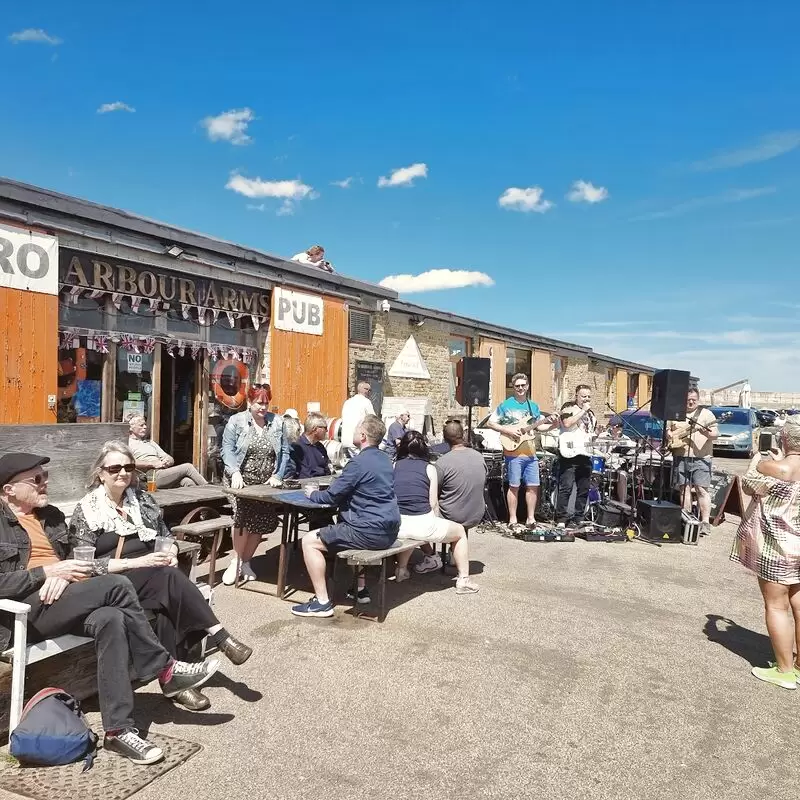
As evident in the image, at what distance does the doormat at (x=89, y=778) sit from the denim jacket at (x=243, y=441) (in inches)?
119

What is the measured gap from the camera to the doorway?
8867mm

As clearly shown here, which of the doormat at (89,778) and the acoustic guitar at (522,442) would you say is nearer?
the doormat at (89,778)

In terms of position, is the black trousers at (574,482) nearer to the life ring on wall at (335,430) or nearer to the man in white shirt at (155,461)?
the life ring on wall at (335,430)

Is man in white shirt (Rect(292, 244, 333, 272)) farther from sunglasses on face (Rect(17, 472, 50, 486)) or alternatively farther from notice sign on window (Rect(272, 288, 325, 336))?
sunglasses on face (Rect(17, 472, 50, 486))

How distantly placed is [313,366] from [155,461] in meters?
4.90

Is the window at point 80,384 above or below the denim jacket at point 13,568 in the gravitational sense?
above

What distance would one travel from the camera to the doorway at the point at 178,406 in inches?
349

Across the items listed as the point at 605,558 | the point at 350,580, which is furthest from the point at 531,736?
the point at 605,558

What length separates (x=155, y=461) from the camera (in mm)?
5645

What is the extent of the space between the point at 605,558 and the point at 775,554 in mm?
3245

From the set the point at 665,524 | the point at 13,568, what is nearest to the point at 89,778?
the point at 13,568

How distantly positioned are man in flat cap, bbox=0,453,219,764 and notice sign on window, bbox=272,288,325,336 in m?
6.74

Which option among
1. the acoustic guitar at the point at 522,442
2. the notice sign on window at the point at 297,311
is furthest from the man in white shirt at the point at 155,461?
the acoustic guitar at the point at 522,442

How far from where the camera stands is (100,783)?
2564 millimetres
